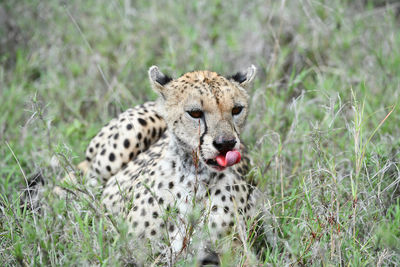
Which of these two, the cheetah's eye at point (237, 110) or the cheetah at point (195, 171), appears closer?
the cheetah at point (195, 171)

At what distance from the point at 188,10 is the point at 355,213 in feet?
11.3

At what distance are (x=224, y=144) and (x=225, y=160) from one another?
8cm

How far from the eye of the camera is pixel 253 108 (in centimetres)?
377

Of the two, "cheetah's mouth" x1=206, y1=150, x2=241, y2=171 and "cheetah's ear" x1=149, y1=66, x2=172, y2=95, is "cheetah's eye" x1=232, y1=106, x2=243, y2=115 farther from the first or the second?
"cheetah's ear" x1=149, y1=66, x2=172, y2=95

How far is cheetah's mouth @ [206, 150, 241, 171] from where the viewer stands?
7.52 ft

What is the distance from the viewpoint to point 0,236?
2436 mm

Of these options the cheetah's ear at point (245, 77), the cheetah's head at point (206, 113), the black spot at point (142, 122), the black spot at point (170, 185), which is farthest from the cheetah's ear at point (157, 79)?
the black spot at point (142, 122)

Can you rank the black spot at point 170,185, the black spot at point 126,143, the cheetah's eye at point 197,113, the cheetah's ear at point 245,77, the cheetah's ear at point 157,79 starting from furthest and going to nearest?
the black spot at point 126,143, the cheetah's ear at point 245,77, the cheetah's ear at point 157,79, the black spot at point 170,185, the cheetah's eye at point 197,113

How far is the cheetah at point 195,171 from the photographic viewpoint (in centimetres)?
234

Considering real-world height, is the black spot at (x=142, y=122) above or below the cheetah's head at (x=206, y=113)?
below

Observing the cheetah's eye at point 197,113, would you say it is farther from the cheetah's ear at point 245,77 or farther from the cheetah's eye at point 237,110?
the cheetah's ear at point 245,77

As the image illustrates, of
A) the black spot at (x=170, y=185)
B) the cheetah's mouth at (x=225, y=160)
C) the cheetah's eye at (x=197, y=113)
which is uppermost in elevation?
the cheetah's eye at (x=197, y=113)

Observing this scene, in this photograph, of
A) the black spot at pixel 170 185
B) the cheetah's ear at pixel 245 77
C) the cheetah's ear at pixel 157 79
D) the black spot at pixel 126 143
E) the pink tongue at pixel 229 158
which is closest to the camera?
the pink tongue at pixel 229 158

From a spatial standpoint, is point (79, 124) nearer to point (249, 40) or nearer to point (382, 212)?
point (249, 40)
